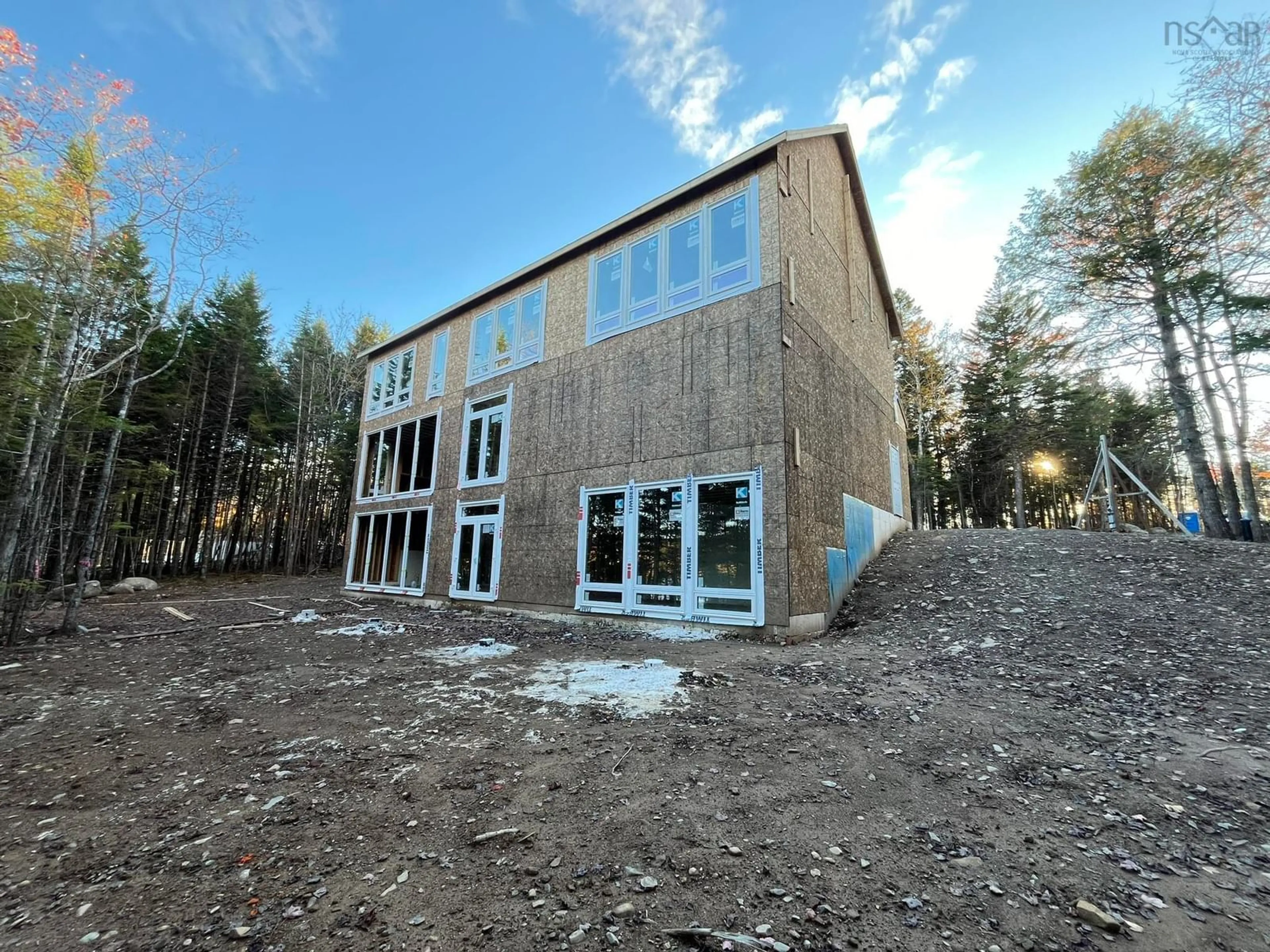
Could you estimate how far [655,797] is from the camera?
103 inches

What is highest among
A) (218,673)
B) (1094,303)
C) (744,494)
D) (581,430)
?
(1094,303)

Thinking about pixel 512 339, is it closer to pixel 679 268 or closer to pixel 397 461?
pixel 679 268

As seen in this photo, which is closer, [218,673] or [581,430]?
[218,673]

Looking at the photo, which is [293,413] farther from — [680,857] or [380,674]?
[680,857]

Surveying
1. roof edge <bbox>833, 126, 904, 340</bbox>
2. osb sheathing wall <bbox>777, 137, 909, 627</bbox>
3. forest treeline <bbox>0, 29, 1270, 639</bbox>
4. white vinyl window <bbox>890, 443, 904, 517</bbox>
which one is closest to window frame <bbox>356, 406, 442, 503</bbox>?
forest treeline <bbox>0, 29, 1270, 639</bbox>

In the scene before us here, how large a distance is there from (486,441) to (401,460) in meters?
4.07

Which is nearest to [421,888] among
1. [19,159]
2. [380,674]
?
[380,674]

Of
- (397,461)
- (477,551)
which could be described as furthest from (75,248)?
(477,551)

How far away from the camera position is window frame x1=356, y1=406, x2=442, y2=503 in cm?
1259

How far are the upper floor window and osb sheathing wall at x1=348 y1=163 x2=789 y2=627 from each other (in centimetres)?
22

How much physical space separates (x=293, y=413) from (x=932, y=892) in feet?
80.5

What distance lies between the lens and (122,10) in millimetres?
8156

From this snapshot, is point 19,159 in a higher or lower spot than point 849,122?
lower

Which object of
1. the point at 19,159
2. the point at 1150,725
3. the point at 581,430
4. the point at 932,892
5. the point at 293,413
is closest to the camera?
the point at 932,892
